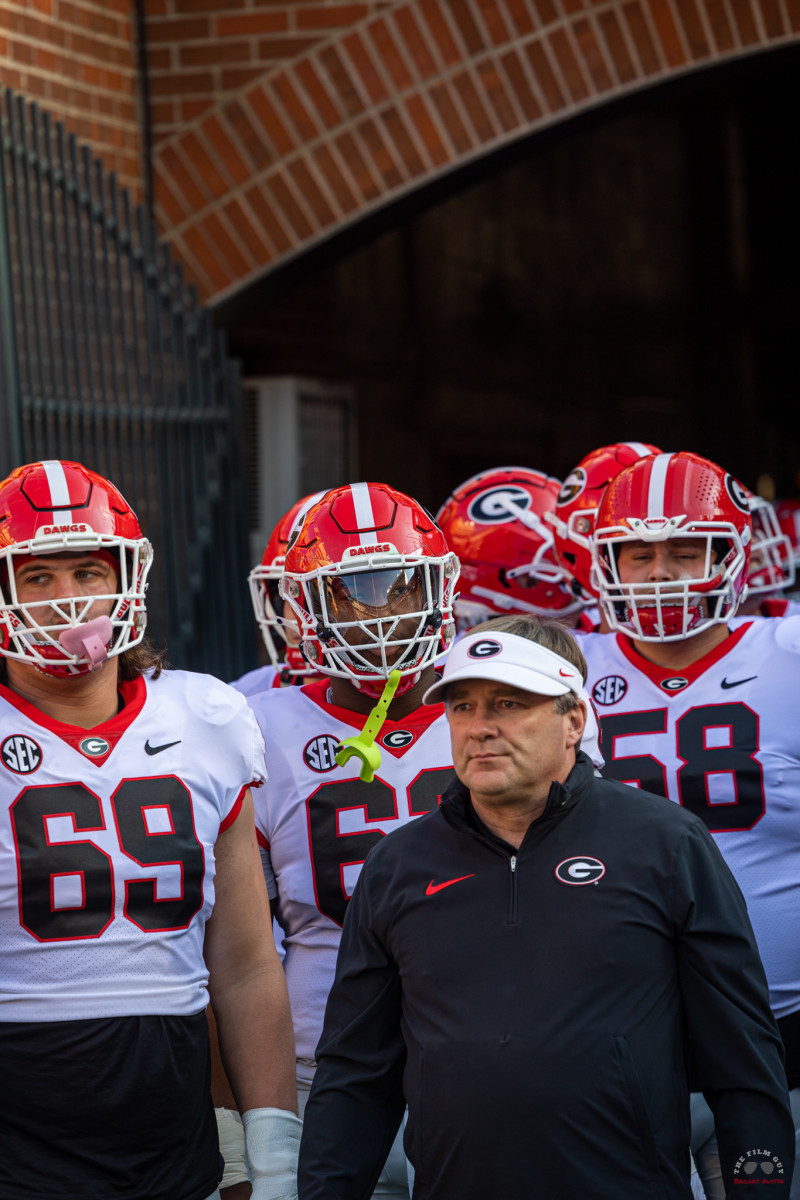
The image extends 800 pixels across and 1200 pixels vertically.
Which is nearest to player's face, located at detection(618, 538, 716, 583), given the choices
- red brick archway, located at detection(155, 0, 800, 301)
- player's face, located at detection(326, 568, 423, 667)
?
player's face, located at detection(326, 568, 423, 667)

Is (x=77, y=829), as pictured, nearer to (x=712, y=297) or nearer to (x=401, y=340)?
(x=401, y=340)

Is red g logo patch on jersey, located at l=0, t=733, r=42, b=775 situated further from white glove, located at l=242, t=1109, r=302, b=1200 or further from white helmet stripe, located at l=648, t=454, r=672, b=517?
white helmet stripe, located at l=648, t=454, r=672, b=517

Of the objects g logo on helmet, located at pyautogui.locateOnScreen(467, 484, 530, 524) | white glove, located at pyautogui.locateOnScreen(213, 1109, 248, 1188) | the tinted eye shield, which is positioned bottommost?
white glove, located at pyautogui.locateOnScreen(213, 1109, 248, 1188)

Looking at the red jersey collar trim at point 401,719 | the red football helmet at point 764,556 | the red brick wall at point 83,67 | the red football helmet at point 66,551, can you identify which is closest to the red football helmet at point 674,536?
the red jersey collar trim at point 401,719

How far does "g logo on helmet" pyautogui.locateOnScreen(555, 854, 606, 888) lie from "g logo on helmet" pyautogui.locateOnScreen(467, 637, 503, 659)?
36 centimetres

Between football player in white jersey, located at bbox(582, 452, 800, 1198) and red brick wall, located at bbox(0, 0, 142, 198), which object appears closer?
football player in white jersey, located at bbox(582, 452, 800, 1198)

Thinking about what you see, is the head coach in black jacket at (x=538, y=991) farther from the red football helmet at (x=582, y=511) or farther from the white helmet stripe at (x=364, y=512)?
the red football helmet at (x=582, y=511)

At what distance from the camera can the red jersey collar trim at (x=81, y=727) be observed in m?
2.71

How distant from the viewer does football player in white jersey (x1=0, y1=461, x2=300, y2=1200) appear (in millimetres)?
2523

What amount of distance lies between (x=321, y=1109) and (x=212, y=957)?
48cm

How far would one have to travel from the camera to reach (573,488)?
457 centimetres

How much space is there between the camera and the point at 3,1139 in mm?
2516

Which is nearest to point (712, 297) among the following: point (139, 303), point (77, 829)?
point (139, 303)

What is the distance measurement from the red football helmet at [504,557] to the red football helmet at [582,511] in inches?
3.3
